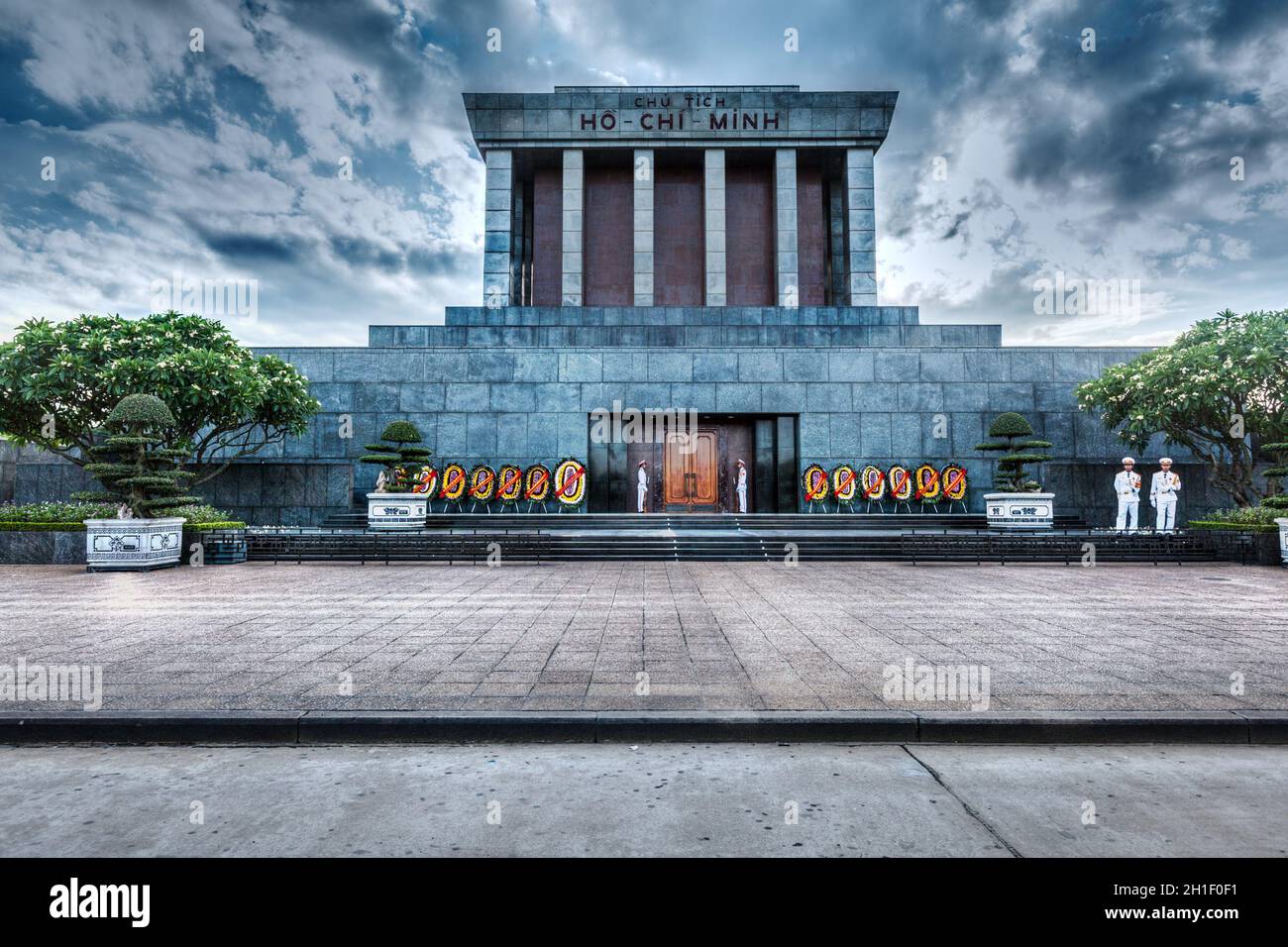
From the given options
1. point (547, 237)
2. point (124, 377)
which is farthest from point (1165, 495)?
point (124, 377)

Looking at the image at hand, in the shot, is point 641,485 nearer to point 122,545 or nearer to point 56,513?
point 122,545

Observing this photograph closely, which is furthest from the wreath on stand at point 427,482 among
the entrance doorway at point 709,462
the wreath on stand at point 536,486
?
the entrance doorway at point 709,462

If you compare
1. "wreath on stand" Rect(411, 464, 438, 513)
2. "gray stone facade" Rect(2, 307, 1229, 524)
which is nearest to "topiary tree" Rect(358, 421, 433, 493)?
"wreath on stand" Rect(411, 464, 438, 513)

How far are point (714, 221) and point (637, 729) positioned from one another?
113 feet

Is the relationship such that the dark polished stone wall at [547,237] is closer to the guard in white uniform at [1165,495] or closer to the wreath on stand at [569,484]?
the wreath on stand at [569,484]

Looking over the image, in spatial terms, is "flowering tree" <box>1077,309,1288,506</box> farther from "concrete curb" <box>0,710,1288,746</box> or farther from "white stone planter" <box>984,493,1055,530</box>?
"concrete curb" <box>0,710,1288,746</box>

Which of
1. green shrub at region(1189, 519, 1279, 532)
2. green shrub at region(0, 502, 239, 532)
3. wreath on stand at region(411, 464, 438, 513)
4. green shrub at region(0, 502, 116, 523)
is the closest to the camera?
green shrub at region(1189, 519, 1279, 532)

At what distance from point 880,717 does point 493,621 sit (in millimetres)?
6056

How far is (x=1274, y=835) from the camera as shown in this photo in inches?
156

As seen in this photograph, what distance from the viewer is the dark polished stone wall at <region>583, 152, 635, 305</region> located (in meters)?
37.9

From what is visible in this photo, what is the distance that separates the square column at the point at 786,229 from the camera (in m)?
36.0

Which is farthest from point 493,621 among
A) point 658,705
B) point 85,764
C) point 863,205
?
point 863,205

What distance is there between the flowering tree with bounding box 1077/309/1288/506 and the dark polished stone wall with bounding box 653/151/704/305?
20809 millimetres
